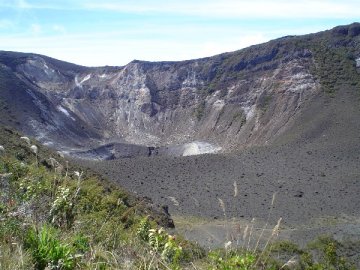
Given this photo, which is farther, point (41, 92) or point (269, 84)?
point (41, 92)

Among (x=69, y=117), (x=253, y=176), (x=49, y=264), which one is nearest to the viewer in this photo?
(x=49, y=264)

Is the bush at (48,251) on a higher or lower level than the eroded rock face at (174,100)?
higher

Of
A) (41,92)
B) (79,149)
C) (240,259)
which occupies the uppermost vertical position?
(240,259)

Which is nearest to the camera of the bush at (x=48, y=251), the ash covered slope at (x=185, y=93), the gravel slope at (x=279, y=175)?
the bush at (x=48, y=251)

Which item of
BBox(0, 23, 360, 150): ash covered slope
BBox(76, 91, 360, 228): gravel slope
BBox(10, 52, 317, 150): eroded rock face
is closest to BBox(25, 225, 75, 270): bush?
BBox(76, 91, 360, 228): gravel slope

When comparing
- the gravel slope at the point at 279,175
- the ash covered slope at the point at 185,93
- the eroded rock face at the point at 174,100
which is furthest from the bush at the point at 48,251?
the eroded rock face at the point at 174,100

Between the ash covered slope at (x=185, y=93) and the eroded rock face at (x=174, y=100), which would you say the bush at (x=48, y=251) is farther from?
the eroded rock face at (x=174, y=100)

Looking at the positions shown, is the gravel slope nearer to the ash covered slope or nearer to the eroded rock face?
the ash covered slope

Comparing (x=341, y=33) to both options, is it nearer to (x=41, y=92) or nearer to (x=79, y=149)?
(x=79, y=149)

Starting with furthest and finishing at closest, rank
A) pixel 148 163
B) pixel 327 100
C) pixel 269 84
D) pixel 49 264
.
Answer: pixel 269 84
pixel 327 100
pixel 148 163
pixel 49 264

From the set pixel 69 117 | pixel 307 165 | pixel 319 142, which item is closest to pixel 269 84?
pixel 319 142
